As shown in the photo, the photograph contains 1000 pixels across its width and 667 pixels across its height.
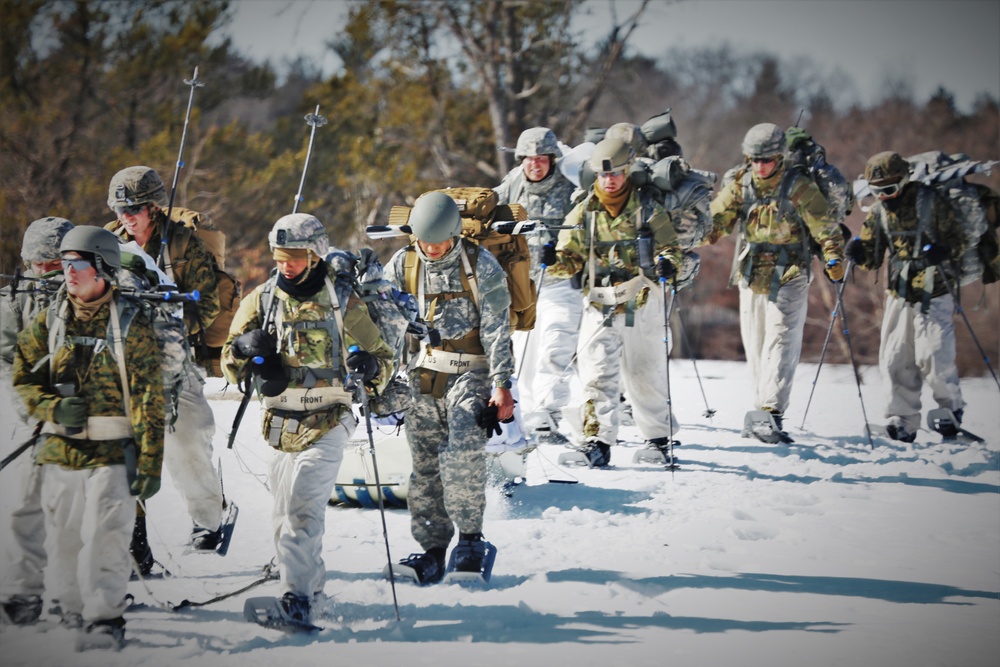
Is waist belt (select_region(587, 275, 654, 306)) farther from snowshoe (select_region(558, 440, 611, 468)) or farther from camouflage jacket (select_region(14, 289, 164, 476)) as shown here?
camouflage jacket (select_region(14, 289, 164, 476))

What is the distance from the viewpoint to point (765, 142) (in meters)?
8.79

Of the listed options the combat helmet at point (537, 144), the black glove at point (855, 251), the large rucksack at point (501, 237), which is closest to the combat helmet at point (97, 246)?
the large rucksack at point (501, 237)

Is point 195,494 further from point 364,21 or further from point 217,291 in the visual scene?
point 364,21

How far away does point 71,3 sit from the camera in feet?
66.0

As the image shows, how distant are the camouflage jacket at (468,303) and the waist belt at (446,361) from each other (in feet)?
0.28

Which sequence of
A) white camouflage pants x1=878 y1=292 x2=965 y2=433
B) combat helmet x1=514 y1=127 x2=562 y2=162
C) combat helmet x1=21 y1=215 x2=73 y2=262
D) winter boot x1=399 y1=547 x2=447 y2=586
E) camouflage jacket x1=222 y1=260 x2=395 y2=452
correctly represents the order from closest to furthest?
camouflage jacket x1=222 y1=260 x2=395 y2=452 → combat helmet x1=21 y1=215 x2=73 y2=262 → winter boot x1=399 y1=547 x2=447 y2=586 → combat helmet x1=514 y1=127 x2=562 y2=162 → white camouflage pants x1=878 y1=292 x2=965 y2=433

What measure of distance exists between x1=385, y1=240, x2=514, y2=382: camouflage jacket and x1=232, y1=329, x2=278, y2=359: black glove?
107 centimetres

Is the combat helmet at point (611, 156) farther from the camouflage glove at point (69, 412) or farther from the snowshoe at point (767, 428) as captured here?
the camouflage glove at point (69, 412)

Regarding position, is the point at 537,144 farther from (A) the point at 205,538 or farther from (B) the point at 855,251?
(A) the point at 205,538

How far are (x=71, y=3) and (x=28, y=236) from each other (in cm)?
1753

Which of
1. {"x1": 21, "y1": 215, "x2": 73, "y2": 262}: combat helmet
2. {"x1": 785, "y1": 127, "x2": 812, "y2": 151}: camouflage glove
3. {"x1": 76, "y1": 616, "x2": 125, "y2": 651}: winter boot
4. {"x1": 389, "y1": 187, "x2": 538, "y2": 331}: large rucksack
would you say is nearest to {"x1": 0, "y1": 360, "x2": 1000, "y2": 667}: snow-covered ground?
{"x1": 76, "y1": 616, "x2": 125, "y2": 651}: winter boot

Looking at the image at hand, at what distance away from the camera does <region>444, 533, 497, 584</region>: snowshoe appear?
5.40 metres

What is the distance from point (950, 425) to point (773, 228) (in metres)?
2.62

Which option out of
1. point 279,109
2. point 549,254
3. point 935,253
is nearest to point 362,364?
point 549,254
